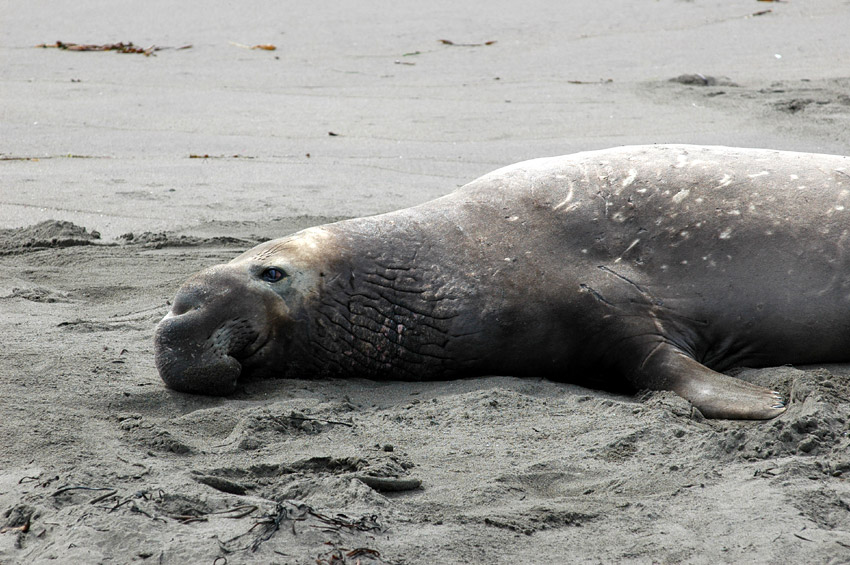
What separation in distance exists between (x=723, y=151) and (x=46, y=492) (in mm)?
3177

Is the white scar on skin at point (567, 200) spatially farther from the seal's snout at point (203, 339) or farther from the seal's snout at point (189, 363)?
the seal's snout at point (189, 363)

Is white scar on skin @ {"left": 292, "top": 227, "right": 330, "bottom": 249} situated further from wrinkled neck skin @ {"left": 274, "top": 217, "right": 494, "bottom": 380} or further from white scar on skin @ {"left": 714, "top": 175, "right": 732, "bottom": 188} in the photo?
white scar on skin @ {"left": 714, "top": 175, "right": 732, "bottom": 188}

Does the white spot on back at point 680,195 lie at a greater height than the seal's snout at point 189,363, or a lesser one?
greater

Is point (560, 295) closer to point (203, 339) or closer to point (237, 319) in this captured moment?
point (237, 319)

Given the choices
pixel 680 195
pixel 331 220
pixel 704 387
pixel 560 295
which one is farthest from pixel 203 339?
pixel 331 220

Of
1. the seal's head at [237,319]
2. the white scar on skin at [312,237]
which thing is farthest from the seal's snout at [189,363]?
the white scar on skin at [312,237]

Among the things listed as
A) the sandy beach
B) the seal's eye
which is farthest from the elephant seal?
the sandy beach

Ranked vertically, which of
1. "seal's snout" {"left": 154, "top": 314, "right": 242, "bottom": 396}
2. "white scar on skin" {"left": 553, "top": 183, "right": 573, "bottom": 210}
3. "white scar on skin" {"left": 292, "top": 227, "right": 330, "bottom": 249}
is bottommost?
"seal's snout" {"left": 154, "top": 314, "right": 242, "bottom": 396}

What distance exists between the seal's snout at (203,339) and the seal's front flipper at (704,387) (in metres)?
1.55

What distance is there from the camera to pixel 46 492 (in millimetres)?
2629

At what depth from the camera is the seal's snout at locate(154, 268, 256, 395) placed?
3691mm

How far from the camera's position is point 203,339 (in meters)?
3.77

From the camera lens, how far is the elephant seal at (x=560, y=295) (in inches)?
155

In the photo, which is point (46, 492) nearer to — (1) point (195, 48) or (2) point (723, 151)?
(2) point (723, 151)
